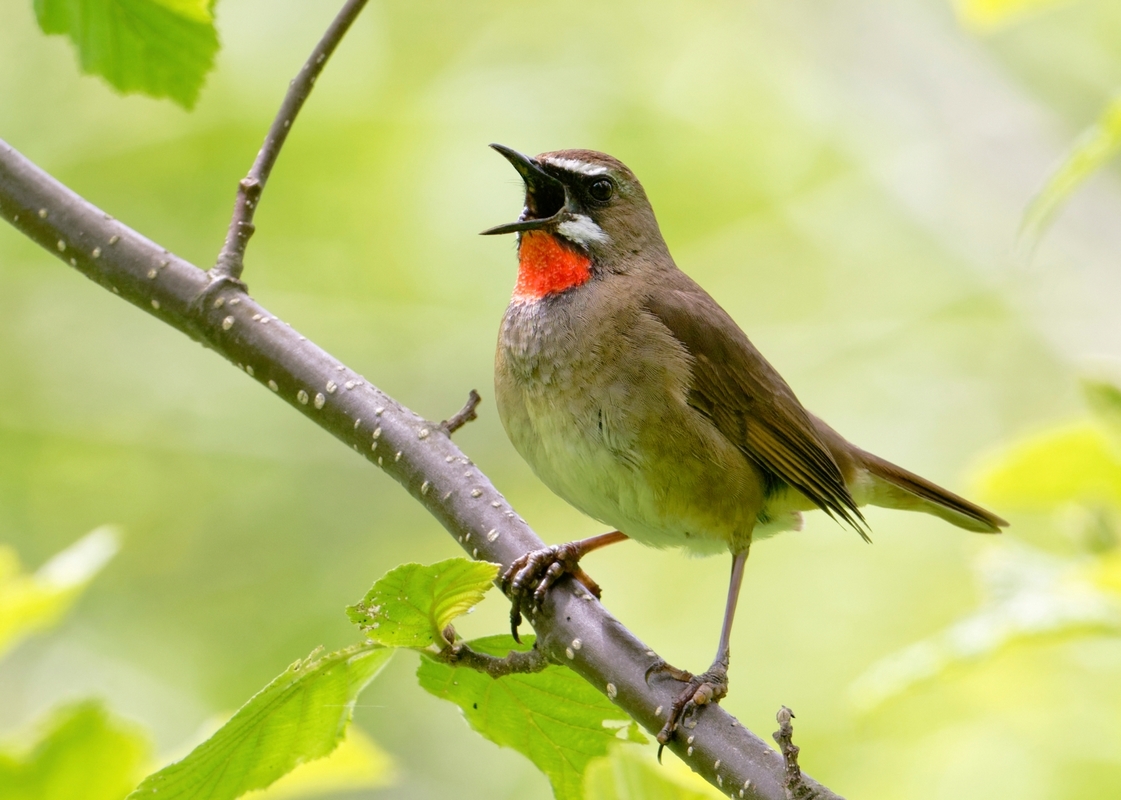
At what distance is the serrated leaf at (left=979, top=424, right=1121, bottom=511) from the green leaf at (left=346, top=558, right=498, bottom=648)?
1.73 m

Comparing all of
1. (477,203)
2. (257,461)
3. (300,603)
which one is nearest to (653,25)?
(477,203)

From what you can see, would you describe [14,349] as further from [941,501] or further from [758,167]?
[941,501]

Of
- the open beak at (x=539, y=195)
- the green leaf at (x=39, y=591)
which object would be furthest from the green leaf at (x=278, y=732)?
the open beak at (x=539, y=195)

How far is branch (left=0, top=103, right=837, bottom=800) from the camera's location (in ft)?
9.39

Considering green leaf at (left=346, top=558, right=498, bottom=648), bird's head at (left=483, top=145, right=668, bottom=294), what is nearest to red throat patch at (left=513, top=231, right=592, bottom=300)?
bird's head at (left=483, top=145, right=668, bottom=294)

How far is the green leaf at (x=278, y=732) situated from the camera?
2.20m

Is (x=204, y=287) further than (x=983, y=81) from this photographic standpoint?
No

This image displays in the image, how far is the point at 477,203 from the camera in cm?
1037

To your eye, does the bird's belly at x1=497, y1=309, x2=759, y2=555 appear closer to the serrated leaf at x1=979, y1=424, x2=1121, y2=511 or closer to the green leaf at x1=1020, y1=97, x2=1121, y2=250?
the serrated leaf at x1=979, y1=424, x2=1121, y2=511

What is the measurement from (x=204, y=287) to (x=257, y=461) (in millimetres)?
7426

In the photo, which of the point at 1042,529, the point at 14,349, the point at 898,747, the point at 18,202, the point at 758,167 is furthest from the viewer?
the point at 758,167

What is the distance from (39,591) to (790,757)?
1.71m

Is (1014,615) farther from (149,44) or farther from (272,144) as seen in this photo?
(149,44)

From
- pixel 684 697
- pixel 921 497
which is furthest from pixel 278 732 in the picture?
pixel 921 497
